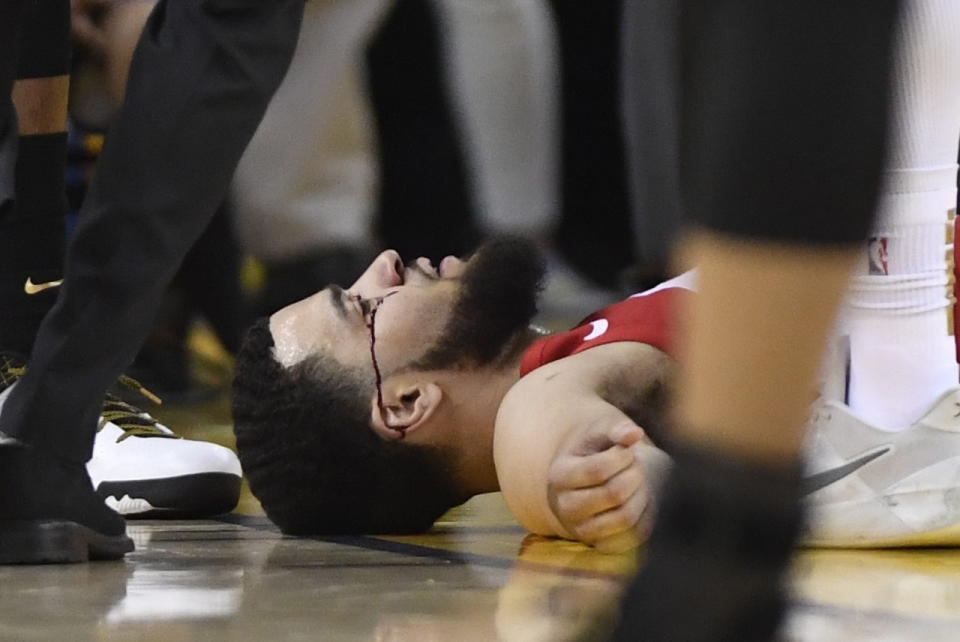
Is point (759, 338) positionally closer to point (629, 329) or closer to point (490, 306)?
point (629, 329)

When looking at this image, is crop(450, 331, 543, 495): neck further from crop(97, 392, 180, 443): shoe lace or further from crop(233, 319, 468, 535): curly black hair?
crop(97, 392, 180, 443): shoe lace

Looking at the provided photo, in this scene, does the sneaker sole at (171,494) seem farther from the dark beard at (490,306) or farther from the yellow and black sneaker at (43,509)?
the yellow and black sneaker at (43,509)

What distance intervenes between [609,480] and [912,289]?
1.26 feet

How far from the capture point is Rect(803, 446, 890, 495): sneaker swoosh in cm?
167

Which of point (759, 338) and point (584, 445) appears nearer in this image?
point (759, 338)

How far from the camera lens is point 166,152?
1.40 metres

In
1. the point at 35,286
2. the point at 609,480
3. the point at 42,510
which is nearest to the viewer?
the point at 42,510

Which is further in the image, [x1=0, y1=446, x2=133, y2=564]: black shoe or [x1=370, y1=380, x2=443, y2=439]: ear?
[x1=370, y1=380, x2=443, y2=439]: ear

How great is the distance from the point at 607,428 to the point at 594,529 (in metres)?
0.10

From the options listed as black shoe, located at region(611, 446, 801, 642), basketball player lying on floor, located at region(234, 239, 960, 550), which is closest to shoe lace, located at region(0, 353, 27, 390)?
basketball player lying on floor, located at region(234, 239, 960, 550)

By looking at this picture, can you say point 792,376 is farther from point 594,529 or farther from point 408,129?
point 408,129

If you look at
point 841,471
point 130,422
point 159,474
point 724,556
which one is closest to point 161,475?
point 159,474

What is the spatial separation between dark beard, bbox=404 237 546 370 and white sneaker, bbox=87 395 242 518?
32 cm

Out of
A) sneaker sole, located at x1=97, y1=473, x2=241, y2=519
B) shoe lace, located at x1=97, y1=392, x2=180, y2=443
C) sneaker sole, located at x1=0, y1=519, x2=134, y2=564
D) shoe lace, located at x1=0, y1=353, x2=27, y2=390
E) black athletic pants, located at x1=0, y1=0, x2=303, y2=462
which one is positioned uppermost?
black athletic pants, located at x1=0, y1=0, x2=303, y2=462
